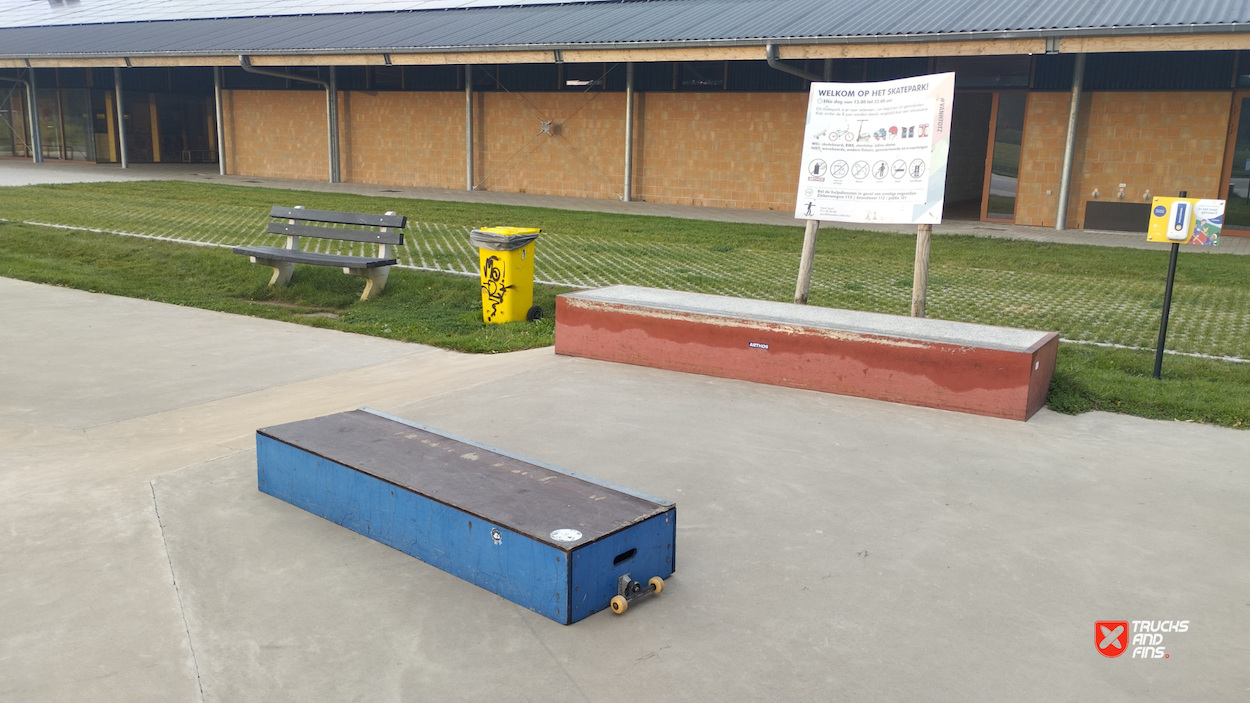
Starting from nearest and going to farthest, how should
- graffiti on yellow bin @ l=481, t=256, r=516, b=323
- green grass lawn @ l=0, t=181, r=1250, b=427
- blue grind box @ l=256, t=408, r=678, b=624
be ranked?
blue grind box @ l=256, t=408, r=678, b=624, green grass lawn @ l=0, t=181, r=1250, b=427, graffiti on yellow bin @ l=481, t=256, r=516, b=323

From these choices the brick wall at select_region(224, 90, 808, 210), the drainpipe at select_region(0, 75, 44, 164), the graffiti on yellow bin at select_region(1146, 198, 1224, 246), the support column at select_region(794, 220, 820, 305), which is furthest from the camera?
the drainpipe at select_region(0, 75, 44, 164)

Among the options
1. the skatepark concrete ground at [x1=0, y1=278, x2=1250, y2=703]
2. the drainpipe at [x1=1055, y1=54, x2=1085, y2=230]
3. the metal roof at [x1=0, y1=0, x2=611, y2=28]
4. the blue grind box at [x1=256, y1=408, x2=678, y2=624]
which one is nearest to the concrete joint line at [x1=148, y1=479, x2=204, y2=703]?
the skatepark concrete ground at [x1=0, y1=278, x2=1250, y2=703]

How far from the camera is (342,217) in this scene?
10.7 meters

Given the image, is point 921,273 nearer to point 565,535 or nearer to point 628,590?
point 628,590

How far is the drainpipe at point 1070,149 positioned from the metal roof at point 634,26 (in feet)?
4.05

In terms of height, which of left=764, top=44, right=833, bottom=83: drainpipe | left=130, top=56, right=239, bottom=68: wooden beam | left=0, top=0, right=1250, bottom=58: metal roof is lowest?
left=764, top=44, right=833, bottom=83: drainpipe

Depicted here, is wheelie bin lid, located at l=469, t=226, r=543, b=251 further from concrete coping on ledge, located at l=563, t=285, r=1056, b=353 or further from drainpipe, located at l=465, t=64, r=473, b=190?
drainpipe, located at l=465, t=64, r=473, b=190

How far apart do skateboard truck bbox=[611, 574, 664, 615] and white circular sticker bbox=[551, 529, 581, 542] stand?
0.88 feet

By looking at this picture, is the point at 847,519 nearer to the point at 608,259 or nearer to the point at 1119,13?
the point at 608,259

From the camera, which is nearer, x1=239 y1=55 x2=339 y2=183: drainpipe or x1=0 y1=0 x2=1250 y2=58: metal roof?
x1=0 y1=0 x2=1250 y2=58: metal roof

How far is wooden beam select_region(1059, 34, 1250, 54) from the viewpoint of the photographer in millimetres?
14338

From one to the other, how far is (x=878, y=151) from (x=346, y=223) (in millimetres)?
5698

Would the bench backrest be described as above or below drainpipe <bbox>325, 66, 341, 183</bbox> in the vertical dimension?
below

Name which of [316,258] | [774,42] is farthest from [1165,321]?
[774,42]
